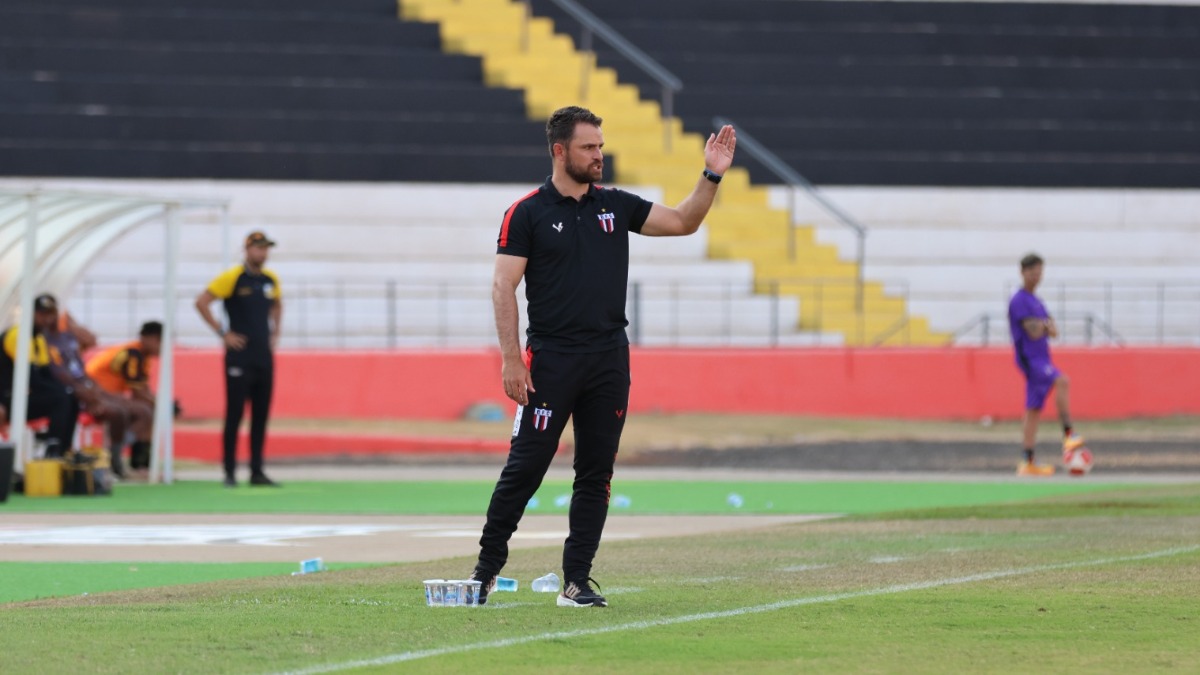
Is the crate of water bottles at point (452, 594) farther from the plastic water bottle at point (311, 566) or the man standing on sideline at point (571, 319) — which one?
the plastic water bottle at point (311, 566)

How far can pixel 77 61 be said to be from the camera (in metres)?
29.2

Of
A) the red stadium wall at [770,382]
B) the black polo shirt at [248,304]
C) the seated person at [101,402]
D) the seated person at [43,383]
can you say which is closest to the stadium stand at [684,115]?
the red stadium wall at [770,382]

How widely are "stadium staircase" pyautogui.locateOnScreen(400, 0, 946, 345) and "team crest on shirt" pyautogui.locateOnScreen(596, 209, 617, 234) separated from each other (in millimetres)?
18231

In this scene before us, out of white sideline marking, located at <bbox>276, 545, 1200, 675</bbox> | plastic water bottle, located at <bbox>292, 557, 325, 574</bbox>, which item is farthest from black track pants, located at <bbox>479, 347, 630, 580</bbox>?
plastic water bottle, located at <bbox>292, 557, 325, 574</bbox>

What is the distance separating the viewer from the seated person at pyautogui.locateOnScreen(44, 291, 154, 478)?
55.8ft

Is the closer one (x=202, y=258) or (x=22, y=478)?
(x=22, y=478)

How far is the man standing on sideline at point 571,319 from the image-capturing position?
26.0ft

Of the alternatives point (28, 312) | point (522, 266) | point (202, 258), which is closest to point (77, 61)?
point (202, 258)

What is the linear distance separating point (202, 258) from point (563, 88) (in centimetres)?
650

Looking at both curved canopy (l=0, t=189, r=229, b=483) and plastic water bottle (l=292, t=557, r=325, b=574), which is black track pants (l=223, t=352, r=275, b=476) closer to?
curved canopy (l=0, t=189, r=229, b=483)

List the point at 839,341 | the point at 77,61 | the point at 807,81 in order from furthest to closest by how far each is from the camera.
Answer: the point at 807,81 → the point at 77,61 → the point at 839,341

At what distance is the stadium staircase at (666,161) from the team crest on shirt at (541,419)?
18.4m

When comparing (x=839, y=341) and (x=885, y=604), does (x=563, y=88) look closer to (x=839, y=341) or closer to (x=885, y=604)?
(x=839, y=341)

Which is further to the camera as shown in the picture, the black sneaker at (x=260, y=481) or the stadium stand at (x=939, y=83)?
the stadium stand at (x=939, y=83)
